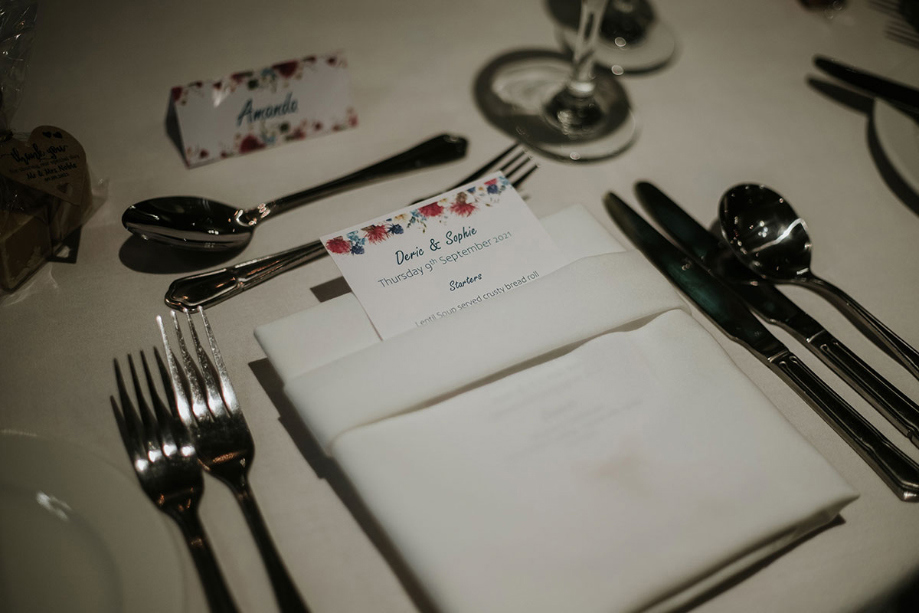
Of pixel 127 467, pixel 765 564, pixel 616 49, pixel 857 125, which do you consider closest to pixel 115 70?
pixel 127 467

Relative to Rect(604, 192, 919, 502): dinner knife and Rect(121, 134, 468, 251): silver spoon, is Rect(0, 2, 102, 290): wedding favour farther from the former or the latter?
Rect(604, 192, 919, 502): dinner knife

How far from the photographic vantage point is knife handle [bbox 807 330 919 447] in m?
0.54

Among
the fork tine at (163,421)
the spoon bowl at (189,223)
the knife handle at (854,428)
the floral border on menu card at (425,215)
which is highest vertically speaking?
the spoon bowl at (189,223)

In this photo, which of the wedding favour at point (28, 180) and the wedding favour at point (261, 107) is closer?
the wedding favour at point (28, 180)

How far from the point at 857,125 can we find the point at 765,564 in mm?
698

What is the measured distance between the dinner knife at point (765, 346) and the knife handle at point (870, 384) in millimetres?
38

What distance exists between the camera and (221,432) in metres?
0.48

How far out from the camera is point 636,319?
50cm

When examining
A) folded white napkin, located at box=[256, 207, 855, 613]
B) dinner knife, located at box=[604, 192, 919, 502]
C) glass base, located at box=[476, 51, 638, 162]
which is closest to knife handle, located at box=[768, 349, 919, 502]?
dinner knife, located at box=[604, 192, 919, 502]

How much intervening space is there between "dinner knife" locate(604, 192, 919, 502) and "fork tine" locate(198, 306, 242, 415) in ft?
1.49

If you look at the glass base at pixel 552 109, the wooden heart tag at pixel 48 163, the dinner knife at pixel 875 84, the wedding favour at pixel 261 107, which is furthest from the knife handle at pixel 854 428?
the wooden heart tag at pixel 48 163

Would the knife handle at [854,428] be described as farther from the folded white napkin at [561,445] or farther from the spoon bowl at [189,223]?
the spoon bowl at [189,223]

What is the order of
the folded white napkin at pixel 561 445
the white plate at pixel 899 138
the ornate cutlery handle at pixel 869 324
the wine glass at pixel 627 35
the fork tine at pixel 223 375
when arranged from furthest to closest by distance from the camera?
the wine glass at pixel 627 35 → the white plate at pixel 899 138 → the ornate cutlery handle at pixel 869 324 → the fork tine at pixel 223 375 → the folded white napkin at pixel 561 445

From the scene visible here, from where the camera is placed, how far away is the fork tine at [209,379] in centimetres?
49
